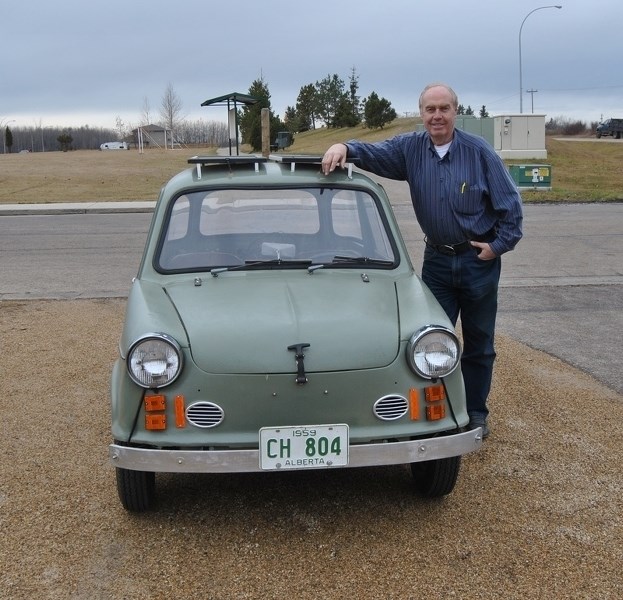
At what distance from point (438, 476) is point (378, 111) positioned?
58.3 metres

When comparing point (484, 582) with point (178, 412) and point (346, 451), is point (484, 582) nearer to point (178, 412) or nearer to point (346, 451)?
point (346, 451)

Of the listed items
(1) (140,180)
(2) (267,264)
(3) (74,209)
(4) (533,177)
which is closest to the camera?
(2) (267,264)

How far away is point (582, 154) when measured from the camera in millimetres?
40125

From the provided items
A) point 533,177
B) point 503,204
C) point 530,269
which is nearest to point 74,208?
point 533,177

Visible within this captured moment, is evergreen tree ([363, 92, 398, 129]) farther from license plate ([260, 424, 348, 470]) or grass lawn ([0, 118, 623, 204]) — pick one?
license plate ([260, 424, 348, 470])

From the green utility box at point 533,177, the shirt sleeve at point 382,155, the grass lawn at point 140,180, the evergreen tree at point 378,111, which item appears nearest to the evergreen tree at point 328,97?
the evergreen tree at point 378,111

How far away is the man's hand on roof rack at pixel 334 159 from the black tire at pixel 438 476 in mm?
1750

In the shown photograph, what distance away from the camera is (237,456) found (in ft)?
11.4

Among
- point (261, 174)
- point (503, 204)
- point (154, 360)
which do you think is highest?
point (261, 174)

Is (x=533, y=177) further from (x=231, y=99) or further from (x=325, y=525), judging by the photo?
(x=325, y=525)

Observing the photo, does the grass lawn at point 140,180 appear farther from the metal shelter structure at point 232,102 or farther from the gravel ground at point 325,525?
the gravel ground at point 325,525

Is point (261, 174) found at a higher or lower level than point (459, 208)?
higher

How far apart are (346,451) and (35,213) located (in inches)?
727

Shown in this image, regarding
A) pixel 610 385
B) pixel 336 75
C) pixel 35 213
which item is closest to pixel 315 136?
pixel 336 75
